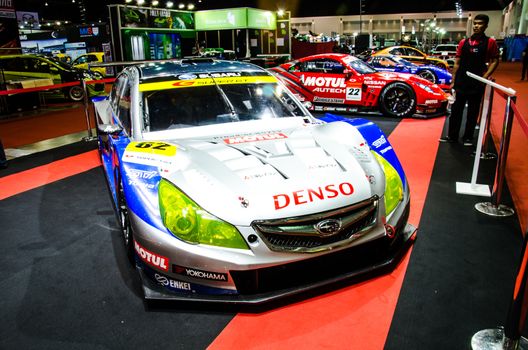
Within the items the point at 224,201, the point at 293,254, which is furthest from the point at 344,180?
the point at 224,201

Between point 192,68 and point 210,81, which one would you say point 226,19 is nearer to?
point 192,68

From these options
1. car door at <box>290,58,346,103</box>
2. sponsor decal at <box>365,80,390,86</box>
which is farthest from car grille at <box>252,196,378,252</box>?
car door at <box>290,58,346,103</box>

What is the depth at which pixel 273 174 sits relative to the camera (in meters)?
2.39

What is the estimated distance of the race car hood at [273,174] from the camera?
2201 millimetres

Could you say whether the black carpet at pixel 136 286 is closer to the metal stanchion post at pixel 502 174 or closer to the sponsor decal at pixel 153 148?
the metal stanchion post at pixel 502 174

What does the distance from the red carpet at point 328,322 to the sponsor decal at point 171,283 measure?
A: 33 cm

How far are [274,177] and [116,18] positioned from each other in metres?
10.2

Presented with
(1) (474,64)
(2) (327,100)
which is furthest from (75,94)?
(1) (474,64)

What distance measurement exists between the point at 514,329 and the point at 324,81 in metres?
7.44

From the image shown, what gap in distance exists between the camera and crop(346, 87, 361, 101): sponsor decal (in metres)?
8.50

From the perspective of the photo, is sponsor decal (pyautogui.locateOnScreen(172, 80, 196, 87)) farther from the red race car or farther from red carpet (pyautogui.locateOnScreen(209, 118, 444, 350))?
the red race car

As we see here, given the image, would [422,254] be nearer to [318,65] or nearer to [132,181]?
[132,181]

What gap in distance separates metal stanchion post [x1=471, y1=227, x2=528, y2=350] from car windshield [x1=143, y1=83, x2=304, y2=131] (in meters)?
2.24

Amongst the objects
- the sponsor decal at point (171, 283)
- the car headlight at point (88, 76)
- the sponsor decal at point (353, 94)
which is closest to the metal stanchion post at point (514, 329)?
the sponsor decal at point (171, 283)
